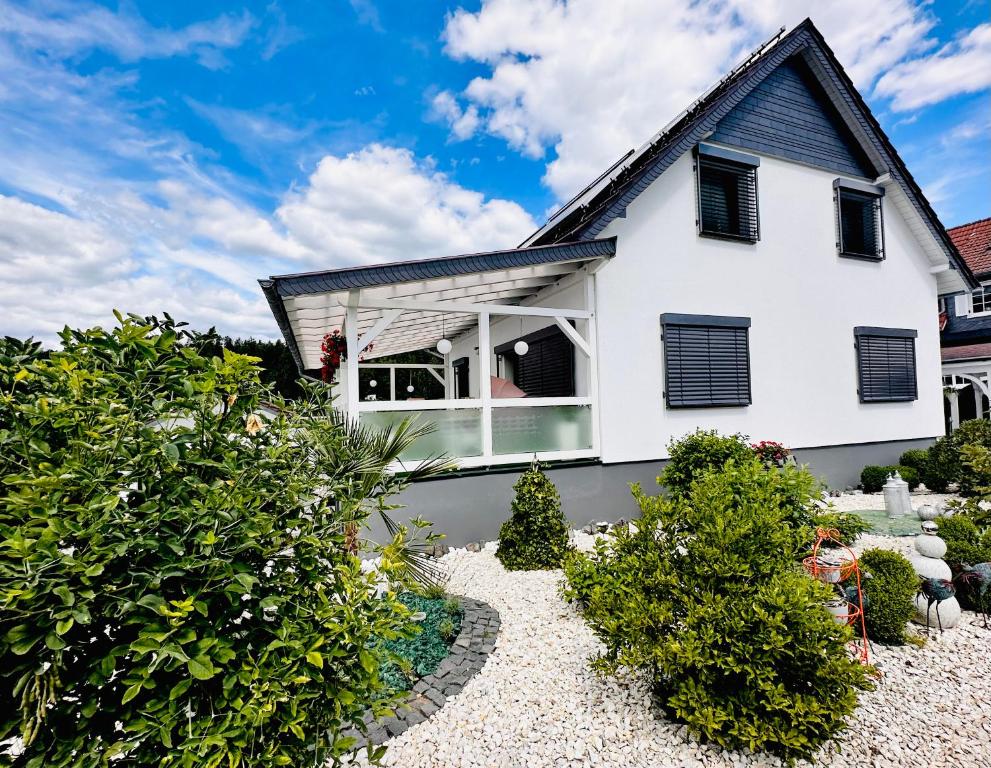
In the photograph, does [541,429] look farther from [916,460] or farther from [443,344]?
[916,460]

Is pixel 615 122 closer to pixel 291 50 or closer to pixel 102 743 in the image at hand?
pixel 291 50

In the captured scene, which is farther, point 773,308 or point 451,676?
point 773,308

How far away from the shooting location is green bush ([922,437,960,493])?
398 inches

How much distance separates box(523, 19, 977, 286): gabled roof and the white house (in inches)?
1.7

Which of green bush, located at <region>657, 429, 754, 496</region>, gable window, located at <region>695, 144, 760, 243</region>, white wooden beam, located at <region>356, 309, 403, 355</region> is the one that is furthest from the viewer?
gable window, located at <region>695, 144, 760, 243</region>

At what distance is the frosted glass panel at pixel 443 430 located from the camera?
706 cm

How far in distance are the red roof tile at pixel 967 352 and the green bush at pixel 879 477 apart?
23.6 feet

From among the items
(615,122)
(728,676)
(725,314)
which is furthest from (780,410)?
(615,122)

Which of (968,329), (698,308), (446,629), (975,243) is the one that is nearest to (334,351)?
(446,629)

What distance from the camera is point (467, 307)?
772 cm

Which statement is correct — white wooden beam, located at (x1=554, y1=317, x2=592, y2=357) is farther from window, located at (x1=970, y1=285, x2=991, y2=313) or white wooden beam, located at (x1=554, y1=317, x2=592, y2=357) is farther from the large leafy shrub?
window, located at (x1=970, y1=285, x2=991, y2=313)

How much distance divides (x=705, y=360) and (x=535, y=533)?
5.22m

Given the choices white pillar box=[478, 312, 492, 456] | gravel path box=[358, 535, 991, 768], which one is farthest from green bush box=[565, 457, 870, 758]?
white pillar box=[478, 312, 492, 456]

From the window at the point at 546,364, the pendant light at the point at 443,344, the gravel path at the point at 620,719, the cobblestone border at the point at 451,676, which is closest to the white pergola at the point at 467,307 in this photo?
the window at the point at 546,364
